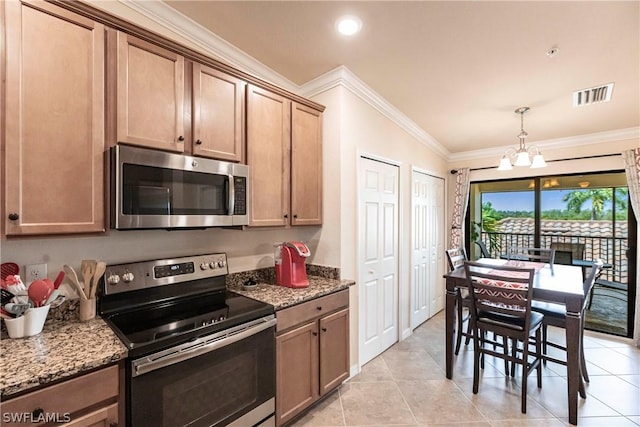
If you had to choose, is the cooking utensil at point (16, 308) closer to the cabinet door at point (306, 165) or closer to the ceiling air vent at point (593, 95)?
the cabinet door at point (306, 165)

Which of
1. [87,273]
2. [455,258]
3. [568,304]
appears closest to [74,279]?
[87,273]

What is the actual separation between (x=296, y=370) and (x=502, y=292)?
5.48 ft

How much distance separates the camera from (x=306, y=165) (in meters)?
2.41

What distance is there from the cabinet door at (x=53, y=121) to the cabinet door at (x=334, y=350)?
1.57 meters

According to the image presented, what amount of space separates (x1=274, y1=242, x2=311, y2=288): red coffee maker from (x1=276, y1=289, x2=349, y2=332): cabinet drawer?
192mm

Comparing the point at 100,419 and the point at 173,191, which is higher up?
the point at 173,191

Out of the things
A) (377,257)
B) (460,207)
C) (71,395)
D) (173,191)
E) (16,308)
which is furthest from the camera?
(460,207)

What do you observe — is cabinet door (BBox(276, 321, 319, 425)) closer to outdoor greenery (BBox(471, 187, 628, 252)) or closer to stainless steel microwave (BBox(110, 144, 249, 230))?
stainless steel microwave (BBox(110, 144, 249, 230))

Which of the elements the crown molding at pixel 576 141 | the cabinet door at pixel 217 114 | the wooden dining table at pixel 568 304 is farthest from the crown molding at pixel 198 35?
the crown molding at pixel 576 141

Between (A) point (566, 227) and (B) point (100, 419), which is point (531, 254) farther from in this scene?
(B) point (100, 419)

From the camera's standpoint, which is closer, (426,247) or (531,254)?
(531,254)

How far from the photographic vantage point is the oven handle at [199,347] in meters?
1.20

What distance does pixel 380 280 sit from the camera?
301cm

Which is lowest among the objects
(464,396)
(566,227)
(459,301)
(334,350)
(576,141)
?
(464,396)
